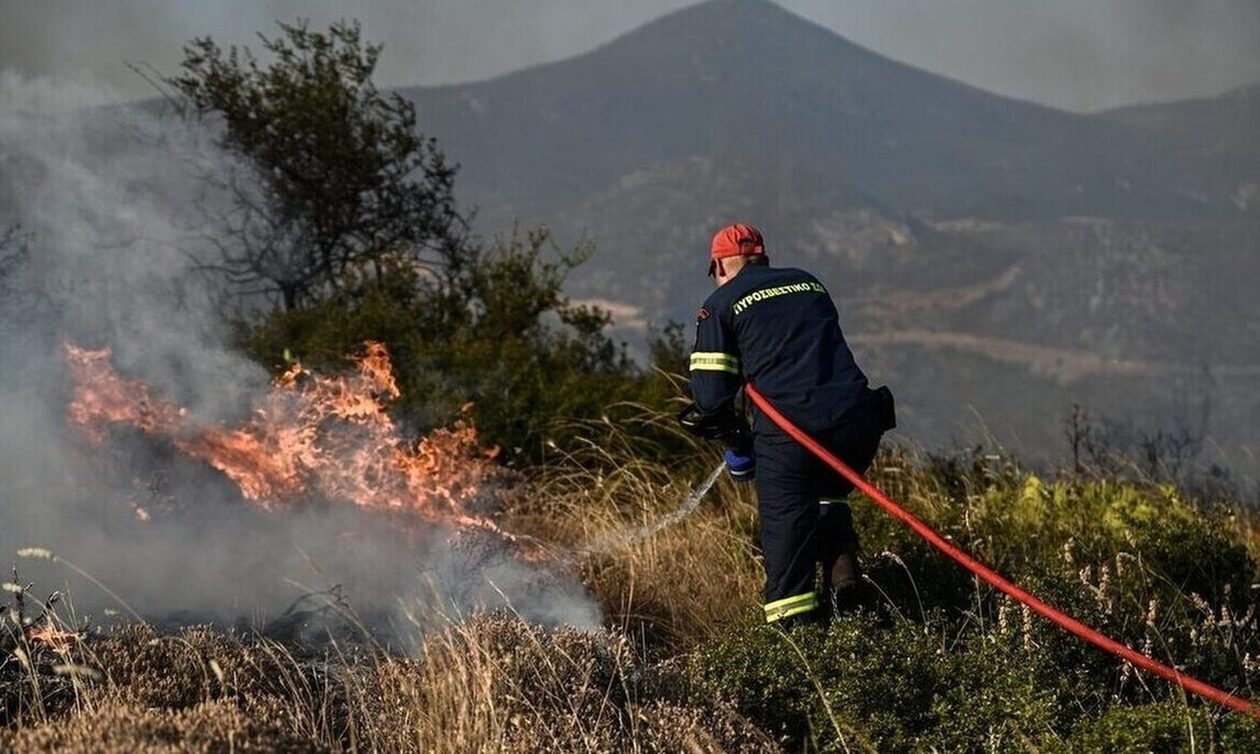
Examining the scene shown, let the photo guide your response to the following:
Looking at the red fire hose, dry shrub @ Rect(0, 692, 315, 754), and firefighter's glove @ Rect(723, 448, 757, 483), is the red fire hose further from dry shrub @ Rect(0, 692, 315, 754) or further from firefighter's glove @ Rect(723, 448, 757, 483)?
dry shrub @ Rect(0, 692, 315, 754)

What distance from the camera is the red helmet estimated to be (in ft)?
19.7

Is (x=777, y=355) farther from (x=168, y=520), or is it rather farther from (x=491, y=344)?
(x=491, y=344)

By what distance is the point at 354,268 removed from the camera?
13.4 meters

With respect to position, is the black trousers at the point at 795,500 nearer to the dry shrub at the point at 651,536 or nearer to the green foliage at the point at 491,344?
the dry shrub at the point at 651,536

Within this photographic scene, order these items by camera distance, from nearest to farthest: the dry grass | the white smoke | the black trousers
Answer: the dry grass → the black trousers → the white smoke

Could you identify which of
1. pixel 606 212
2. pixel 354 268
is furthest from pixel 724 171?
pixel 354 268

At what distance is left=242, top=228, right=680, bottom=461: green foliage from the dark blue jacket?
3130 millimetres

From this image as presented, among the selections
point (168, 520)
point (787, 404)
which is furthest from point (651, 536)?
point (168, 520)

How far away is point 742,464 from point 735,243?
0.93 m

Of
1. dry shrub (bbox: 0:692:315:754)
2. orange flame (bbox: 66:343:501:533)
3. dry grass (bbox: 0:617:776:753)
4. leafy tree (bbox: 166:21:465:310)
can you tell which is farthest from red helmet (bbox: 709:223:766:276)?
leafy tree (bbox: 166:21:465:310)

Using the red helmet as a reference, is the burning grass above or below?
below

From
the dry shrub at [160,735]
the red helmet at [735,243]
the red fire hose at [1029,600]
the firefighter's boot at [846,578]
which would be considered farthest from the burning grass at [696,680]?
the red helmet at [735,243]

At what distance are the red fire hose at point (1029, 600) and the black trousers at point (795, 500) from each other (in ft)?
0.37

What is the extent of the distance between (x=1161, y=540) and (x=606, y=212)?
179 m
